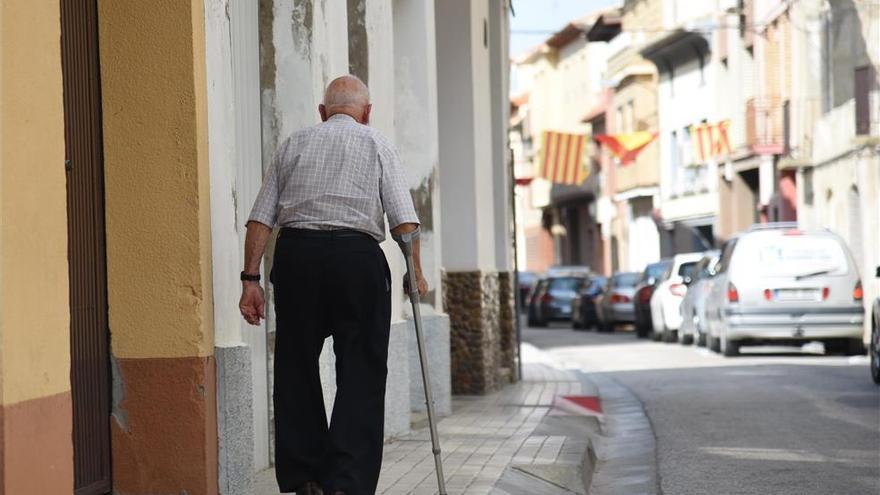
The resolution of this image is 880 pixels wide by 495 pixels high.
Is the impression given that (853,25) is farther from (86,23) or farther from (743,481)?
(86,23)

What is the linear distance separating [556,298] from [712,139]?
6.51m

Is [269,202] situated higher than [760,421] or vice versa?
[269,202]

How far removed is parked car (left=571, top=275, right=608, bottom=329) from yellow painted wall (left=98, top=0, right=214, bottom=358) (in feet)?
118

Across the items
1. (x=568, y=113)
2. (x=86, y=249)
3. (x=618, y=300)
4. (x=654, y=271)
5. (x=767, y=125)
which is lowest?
(x=618, y=300)

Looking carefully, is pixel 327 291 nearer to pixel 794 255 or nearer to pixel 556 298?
pixel 794 255

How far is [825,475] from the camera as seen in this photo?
34.5ft

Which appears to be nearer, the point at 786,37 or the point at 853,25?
the point at 853,25

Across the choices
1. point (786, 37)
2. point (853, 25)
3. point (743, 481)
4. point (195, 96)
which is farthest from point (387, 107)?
point (786, 37)

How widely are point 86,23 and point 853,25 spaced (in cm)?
3194

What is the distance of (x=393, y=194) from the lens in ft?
25.3

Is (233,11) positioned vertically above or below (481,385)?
above

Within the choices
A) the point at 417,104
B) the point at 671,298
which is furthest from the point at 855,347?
the point at 417,104

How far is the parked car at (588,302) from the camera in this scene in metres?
44.2

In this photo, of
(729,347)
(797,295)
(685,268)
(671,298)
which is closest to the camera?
(797,295)
